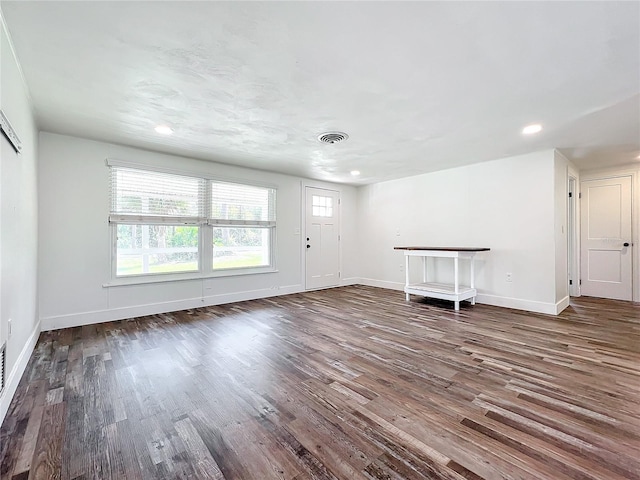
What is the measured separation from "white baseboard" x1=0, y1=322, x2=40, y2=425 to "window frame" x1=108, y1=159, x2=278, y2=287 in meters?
1.16

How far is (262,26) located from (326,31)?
1.23 feet

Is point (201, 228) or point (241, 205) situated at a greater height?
point (241, 205)

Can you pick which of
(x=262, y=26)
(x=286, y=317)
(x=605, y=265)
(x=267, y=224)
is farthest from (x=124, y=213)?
(x=605, y=265)

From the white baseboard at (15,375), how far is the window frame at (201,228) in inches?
45.7

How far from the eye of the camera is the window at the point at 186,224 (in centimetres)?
384

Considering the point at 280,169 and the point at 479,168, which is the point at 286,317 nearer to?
the point at 280,169

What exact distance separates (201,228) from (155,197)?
76cm

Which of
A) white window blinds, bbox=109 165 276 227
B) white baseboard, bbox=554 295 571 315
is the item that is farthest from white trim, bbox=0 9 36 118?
white baseboard, bbox=554 295 571 315

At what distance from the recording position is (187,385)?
208 centimetres

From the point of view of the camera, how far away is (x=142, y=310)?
155 inches

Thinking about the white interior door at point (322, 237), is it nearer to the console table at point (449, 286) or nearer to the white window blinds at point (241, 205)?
the white window blinds at point (241, 205)

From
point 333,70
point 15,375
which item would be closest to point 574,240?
point 333,70

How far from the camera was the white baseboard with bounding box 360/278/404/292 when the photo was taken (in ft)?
19.3

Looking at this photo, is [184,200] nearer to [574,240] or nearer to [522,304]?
[522,304]
